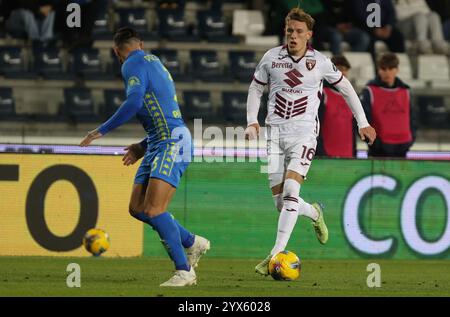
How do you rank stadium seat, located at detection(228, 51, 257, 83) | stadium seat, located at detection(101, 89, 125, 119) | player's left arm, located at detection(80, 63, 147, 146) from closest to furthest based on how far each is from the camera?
player's left arm, located at detection(80, 63, 147, 146) → stadium seat, located at detection(101, 89, 125, 119) → stadium seat, located at detection(228, 51, 257, 83)

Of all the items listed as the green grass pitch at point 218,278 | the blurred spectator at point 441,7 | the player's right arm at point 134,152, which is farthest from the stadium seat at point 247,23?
the player's right arm at point 134,152

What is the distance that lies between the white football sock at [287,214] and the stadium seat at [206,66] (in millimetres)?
8660

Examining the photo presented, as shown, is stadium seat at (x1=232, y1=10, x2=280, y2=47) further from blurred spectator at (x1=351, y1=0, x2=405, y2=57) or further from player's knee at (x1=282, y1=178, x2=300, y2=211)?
player's knee at (x1=282, y1=178, x2=300, y2=211)

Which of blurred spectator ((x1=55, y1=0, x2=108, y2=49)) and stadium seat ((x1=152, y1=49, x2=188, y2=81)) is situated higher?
blurred spectator ((x1=55, y1=0, x2=108, y2=49))

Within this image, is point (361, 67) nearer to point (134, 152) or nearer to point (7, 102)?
point (7, 102)

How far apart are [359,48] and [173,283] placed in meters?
11.5

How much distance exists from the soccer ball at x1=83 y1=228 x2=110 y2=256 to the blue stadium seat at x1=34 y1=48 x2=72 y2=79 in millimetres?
7064

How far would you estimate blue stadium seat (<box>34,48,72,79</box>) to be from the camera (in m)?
18.9

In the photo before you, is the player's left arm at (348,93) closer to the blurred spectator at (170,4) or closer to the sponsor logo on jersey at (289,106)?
the sponsor logo on jersey at (289,106)

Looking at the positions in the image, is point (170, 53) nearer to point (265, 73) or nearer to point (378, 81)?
point (378, 81)

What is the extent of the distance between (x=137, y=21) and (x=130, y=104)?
10321 millimetres

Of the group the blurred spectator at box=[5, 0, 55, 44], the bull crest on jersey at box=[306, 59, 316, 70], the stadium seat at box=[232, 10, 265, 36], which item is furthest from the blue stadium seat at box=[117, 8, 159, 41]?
the bull crest on jersey at box=[306, 59, 316, 70]
